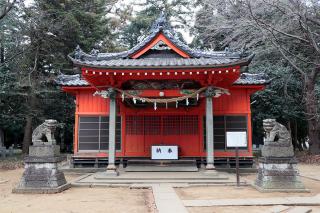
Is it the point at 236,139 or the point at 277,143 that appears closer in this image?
the point at 277,143

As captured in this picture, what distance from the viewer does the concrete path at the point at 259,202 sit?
755 cm

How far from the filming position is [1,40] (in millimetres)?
20859

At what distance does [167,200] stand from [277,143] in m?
4.08

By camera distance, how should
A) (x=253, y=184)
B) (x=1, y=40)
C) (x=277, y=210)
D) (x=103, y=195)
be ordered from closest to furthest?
(x=277, y=210) < (x=103, y=195) < (x=253, y=184) < (x=1, y=40)

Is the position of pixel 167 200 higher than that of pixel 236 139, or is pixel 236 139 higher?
pixel 236 139

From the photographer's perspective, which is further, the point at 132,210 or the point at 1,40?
the point at 1,40

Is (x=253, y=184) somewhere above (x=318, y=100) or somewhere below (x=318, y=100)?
below

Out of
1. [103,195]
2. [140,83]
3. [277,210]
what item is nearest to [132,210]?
[103,195]

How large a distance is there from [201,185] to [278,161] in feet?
8.62

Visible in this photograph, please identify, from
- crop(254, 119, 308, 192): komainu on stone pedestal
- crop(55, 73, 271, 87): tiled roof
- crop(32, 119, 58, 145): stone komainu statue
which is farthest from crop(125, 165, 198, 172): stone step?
crop(55, 73, 271, 87): tiled roof

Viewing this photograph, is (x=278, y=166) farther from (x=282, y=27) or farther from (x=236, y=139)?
(x=282, y=27)

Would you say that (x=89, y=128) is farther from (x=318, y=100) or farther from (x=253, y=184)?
(x=318, y=100)

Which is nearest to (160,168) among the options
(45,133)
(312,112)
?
(45,133)

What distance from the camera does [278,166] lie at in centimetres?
963
